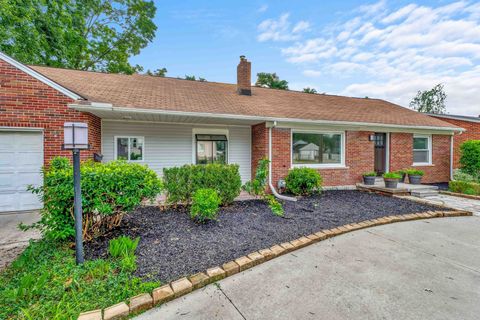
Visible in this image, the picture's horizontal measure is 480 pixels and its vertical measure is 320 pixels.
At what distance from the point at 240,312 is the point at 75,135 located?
2.86 m

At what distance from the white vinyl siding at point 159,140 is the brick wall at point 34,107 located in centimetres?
143

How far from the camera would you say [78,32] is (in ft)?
43.2

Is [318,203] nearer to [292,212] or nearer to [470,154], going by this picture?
[292,212]

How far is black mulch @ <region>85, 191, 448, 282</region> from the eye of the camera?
300 cm

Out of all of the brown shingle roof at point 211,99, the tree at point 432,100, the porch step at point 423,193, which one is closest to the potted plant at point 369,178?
the porch step at point 423,193

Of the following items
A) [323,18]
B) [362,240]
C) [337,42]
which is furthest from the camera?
[337,42]

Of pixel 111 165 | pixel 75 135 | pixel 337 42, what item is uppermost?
pixel 337 42

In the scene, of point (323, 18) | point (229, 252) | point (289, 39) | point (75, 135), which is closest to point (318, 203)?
point (229, 252)

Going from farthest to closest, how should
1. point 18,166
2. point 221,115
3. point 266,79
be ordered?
point 266,79 < point 221,115 < point 18,166

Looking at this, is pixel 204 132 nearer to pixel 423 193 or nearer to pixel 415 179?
pixel 423 193

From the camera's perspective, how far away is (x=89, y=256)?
310 centimetres

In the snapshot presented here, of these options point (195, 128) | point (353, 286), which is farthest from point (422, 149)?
point (353, 286)

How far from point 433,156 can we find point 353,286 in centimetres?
1085

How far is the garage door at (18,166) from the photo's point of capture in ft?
17.9
